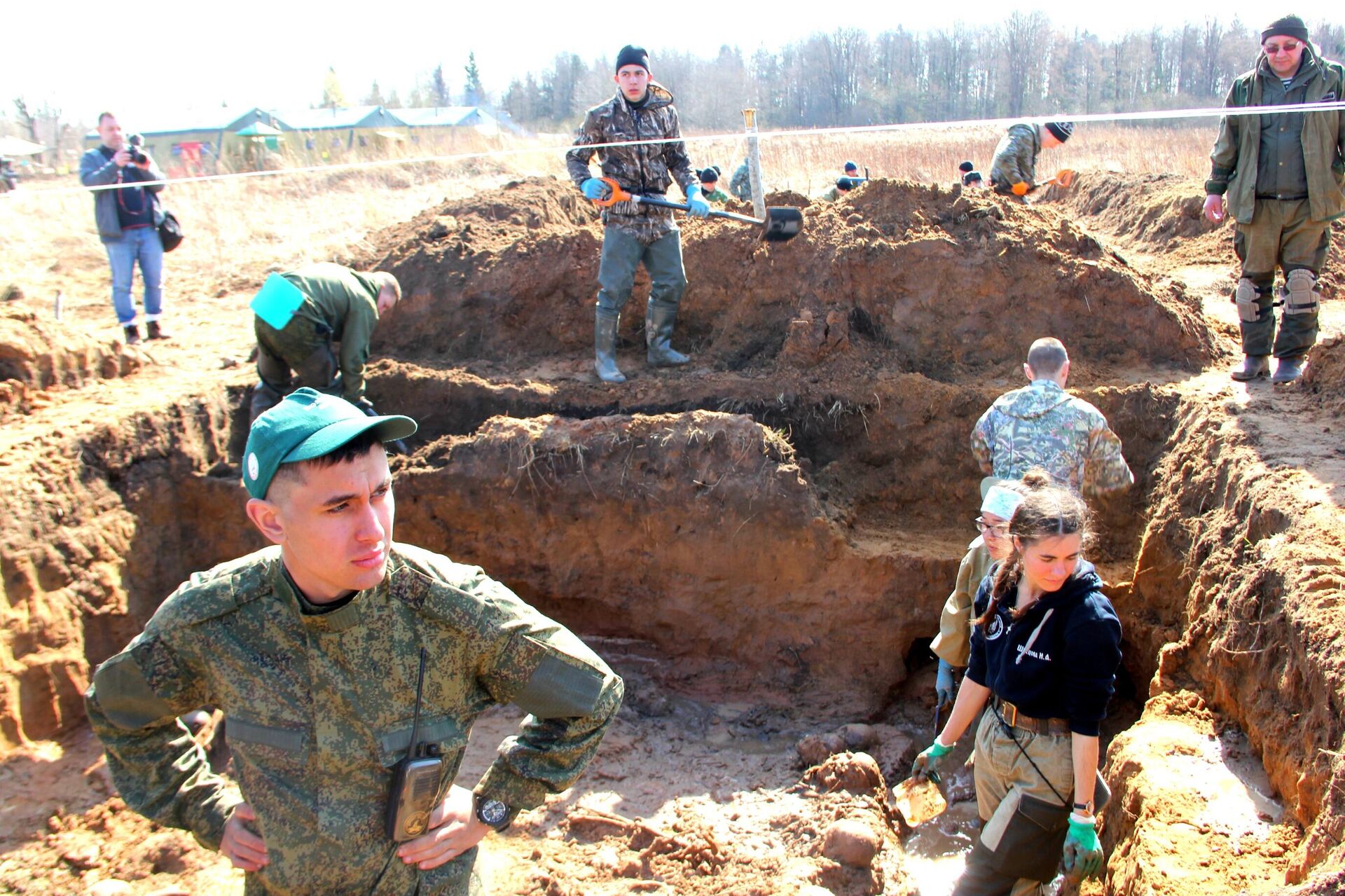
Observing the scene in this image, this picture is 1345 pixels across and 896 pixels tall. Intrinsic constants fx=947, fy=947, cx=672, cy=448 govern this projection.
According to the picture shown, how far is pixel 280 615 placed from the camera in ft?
6.32

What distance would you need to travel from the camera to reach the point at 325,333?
19.7ft

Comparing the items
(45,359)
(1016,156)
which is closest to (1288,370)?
(1016,156)

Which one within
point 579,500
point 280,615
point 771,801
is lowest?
point 771,801

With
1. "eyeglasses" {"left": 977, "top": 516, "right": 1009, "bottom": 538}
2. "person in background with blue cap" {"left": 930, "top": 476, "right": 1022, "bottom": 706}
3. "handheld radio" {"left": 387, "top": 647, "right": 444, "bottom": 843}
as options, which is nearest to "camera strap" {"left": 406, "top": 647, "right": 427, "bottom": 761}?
"handheld radio" {"left": 387, "top": 647, "right": 444, "bottom": 843}

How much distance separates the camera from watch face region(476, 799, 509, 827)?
2020mm

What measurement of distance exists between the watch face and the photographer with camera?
7.03 m

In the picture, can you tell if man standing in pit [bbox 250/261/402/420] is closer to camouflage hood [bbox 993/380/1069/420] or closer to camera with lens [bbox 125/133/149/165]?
camera with lens [bbox 125/133/149/165]

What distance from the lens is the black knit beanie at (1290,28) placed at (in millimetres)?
5160

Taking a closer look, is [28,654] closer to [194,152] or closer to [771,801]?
[771,801]

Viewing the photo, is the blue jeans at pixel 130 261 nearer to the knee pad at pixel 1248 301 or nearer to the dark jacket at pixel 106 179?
the dark jacket at pixel 106 179

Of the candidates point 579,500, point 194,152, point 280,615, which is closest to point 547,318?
point 579,500

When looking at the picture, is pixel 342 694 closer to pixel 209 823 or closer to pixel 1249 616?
pixel 209 823

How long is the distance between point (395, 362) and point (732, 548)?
10.2 ft

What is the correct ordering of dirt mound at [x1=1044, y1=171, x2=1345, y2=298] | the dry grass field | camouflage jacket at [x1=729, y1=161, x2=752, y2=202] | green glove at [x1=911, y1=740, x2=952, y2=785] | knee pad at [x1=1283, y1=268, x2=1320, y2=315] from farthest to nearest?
camouflage jacket at [x1=729, y1=161, x2=752, y2=202]
the dry grass field
dirt mound at [x1=1044, y1=171, x2=1345, y2=298]
knee pad at [x1=1283, y1=268, x2=1320, y2=315]
green glove at [x1=911, y1=740, x2=952, y2=785]
